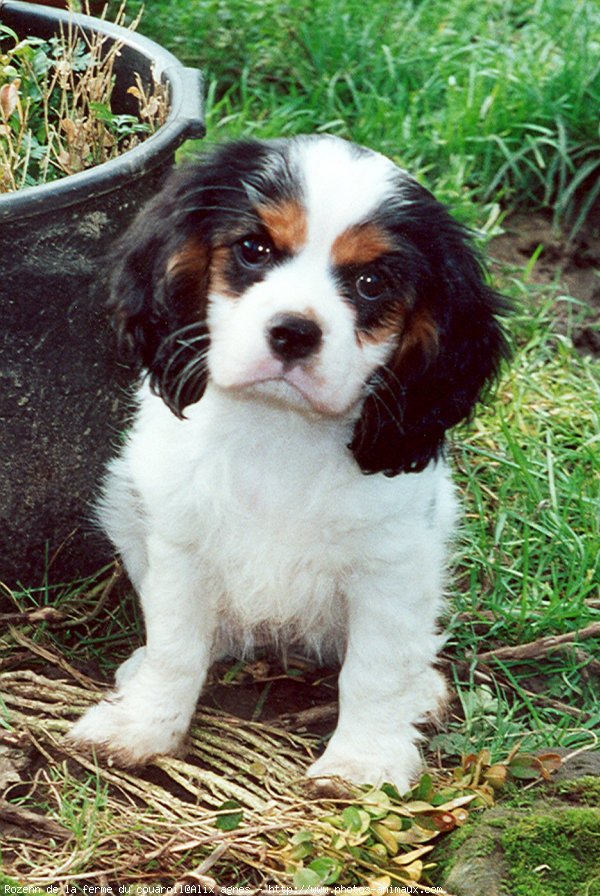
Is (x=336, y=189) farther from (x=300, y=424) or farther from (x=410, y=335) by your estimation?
(x=300, y=424)

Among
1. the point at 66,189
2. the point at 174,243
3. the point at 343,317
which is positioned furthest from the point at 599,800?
the point at 66,189

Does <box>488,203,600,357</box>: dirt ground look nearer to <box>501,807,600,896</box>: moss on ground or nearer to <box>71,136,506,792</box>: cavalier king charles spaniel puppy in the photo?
<box>71,136,506,792</box>: cavalier king charles spaniel puppy

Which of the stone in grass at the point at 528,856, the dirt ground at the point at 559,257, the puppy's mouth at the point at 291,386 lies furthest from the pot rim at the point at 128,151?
the dirt ground at the point at 559,257

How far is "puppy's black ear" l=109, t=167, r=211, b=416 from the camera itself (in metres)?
2.89

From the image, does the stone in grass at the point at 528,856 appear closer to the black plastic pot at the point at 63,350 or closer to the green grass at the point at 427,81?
the black plastic pot at the point at 63,350

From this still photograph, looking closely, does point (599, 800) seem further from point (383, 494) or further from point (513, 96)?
point (513, 96)

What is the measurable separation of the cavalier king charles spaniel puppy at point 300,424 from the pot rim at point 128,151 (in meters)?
0.31

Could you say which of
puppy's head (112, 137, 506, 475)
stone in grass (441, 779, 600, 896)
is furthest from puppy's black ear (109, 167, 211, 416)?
stone in grass (441, 779, 600, 896)

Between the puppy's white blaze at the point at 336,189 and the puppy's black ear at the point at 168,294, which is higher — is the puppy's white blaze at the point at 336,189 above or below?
above

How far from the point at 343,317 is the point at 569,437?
6.32ft

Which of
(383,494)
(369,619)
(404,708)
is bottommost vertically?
(404,708)

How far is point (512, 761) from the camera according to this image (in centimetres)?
312

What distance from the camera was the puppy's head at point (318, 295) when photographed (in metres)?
2.73

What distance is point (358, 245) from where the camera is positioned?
2.76 meters
